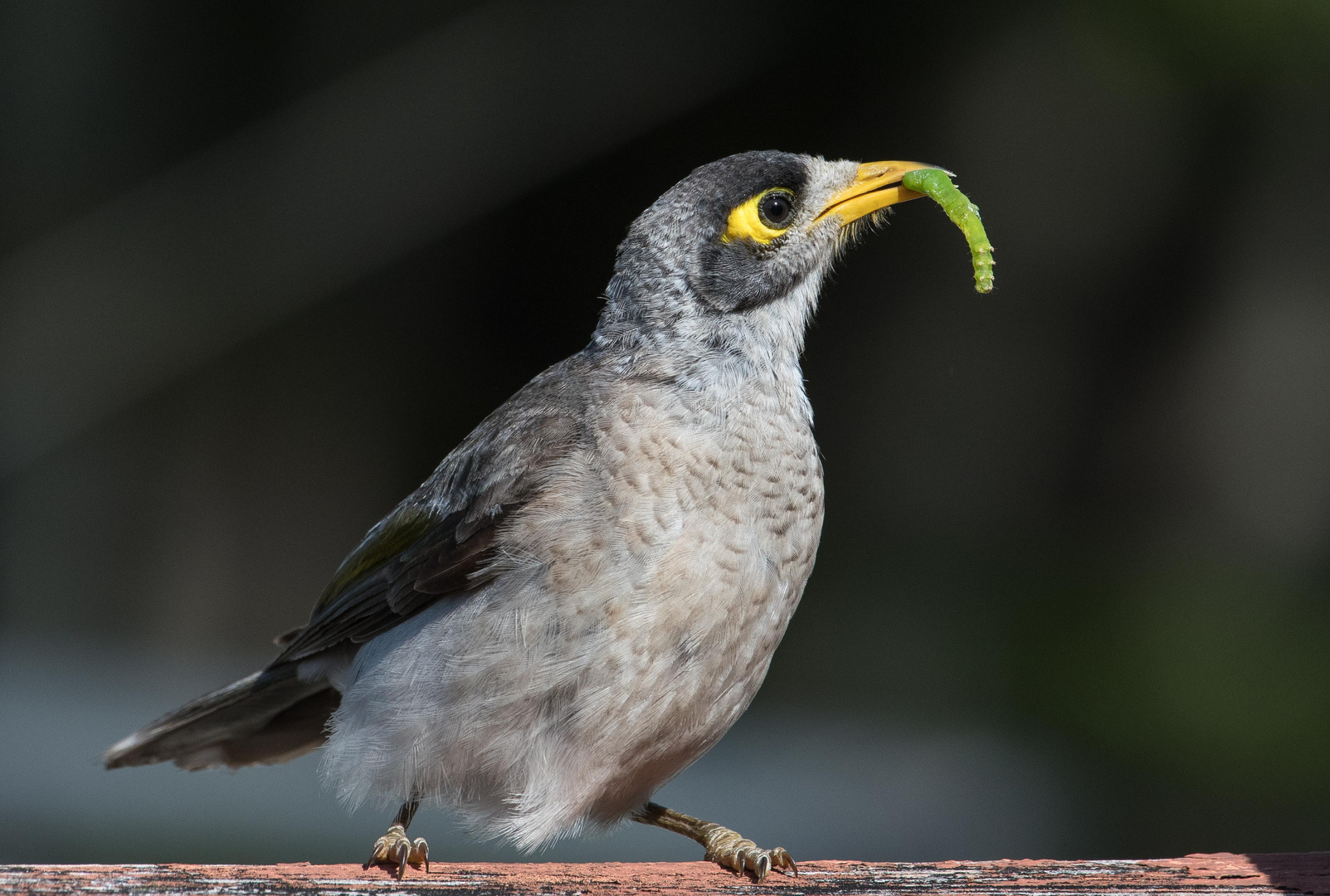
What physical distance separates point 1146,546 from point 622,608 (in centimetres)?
538

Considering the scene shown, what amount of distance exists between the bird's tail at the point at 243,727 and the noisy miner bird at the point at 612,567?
0.04 ft

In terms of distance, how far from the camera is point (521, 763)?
9.95 ft

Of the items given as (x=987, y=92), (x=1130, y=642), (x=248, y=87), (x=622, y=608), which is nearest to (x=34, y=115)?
(x=248, y=87)

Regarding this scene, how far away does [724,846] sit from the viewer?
3.25m

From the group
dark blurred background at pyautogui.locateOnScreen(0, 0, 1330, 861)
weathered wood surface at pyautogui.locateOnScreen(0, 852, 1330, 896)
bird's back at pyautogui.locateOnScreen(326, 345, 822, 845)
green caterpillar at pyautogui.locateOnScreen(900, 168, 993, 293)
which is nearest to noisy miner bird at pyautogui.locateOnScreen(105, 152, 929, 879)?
bird's back at pyautogui.locateOnScreen(326, 345, 822, 845)

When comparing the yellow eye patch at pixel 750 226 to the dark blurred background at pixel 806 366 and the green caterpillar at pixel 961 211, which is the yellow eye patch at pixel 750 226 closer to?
the green caterpillar at pixel 961 211

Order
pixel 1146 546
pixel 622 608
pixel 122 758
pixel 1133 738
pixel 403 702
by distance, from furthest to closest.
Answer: pixel 1146 546 → pixel 1133 738 → pixel 122 758 → pixel 403 702 → pixel 622 608

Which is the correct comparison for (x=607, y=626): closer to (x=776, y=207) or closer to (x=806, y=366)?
(x=776, y=207)

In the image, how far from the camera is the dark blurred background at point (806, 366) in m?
7.09

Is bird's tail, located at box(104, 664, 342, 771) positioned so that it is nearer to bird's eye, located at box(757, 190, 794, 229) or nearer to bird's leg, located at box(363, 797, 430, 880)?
bird's leg, located at box(363, 797, 430, 880)

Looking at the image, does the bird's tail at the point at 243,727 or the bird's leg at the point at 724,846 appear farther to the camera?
the bird's tail at the point at 243,727

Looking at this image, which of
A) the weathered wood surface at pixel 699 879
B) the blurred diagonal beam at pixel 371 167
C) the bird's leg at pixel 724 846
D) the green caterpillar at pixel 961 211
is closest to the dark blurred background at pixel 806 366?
the blurred diagonal beam at pixel 371 167

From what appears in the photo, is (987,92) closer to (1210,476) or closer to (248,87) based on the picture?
(1210,476)

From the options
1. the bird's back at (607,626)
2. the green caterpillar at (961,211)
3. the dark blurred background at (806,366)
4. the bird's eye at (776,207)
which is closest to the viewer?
the bird's back at (607,626)
